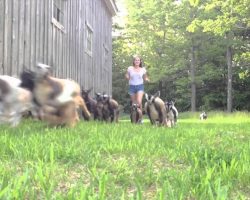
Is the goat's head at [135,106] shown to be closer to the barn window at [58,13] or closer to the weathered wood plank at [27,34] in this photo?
the barn window at [58,13]

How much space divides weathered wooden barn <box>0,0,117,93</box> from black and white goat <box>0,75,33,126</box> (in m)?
2.24

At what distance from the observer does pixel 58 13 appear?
12914 millimetres

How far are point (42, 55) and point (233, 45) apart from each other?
25847 millimetres

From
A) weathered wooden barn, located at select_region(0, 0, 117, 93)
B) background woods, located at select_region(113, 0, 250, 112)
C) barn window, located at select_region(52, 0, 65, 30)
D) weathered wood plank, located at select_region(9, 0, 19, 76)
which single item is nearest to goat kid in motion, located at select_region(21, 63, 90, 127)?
weathered wooden barn, located at select_region(0, 0, 117, 93)

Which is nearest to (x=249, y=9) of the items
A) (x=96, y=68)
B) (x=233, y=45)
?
(x=96, y=68)

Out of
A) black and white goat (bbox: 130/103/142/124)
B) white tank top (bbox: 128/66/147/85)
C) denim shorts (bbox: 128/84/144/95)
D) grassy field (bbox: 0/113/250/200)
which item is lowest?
grassy field (bbox: 0/113/250/200)

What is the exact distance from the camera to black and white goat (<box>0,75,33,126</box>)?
627 cm

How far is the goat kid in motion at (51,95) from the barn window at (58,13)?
5.45 meters

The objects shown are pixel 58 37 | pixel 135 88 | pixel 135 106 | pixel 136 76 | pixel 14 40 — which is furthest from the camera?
pixel 58 37

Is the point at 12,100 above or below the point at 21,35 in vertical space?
below

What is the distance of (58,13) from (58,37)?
945 mm

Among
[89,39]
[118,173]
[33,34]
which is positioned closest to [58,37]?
[33,34]

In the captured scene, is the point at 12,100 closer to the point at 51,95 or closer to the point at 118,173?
the point at 51,95

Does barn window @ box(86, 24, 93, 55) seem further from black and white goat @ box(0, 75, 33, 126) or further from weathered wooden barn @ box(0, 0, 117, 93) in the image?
black and white goat @ box(0, 75, 33, 126)
